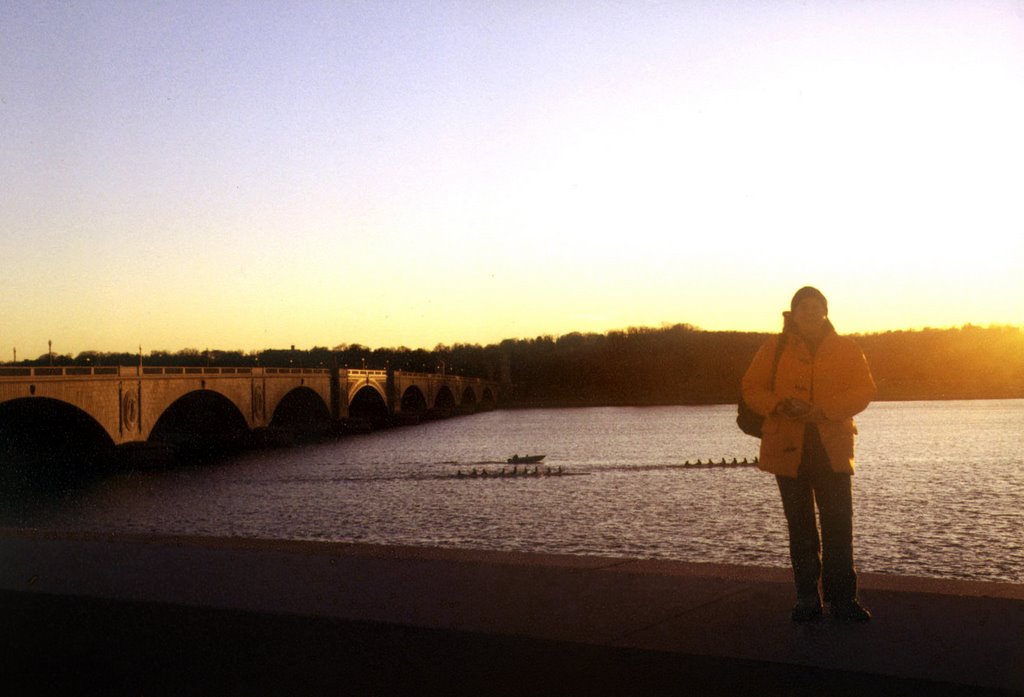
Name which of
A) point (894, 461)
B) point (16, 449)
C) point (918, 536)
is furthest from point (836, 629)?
point (16, 449)

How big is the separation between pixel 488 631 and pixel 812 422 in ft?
7.75

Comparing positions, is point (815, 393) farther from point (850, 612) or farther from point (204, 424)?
point (204, 424)

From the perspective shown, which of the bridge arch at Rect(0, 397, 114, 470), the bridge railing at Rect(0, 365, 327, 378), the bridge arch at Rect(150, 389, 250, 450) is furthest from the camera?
the bridge arch at Rect(150, 389, 250, 450)

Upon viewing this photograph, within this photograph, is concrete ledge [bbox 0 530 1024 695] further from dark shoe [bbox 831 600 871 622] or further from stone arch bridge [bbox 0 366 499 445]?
stone arch bridge [bbox 0 366 499 445]

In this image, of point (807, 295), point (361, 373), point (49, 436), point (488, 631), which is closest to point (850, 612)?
point (807, 295)

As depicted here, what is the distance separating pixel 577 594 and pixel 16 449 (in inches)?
2933

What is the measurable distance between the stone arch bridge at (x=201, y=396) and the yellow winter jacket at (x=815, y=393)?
55.1 meters

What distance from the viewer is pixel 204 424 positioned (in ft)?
305

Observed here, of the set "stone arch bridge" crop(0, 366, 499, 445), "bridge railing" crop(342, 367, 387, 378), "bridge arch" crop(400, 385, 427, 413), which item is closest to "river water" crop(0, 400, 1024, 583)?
"stone arch bridge" crop(0, 366, 499, 445)

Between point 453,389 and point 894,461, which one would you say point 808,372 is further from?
A: point 453,389

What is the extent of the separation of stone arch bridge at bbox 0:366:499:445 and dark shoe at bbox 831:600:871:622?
55608 millimetres

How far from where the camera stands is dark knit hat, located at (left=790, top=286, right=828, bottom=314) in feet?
23.1

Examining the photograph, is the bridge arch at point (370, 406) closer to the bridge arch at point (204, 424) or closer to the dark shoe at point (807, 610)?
the bridge arch at point (204, 424)

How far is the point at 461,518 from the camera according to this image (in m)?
44.6
